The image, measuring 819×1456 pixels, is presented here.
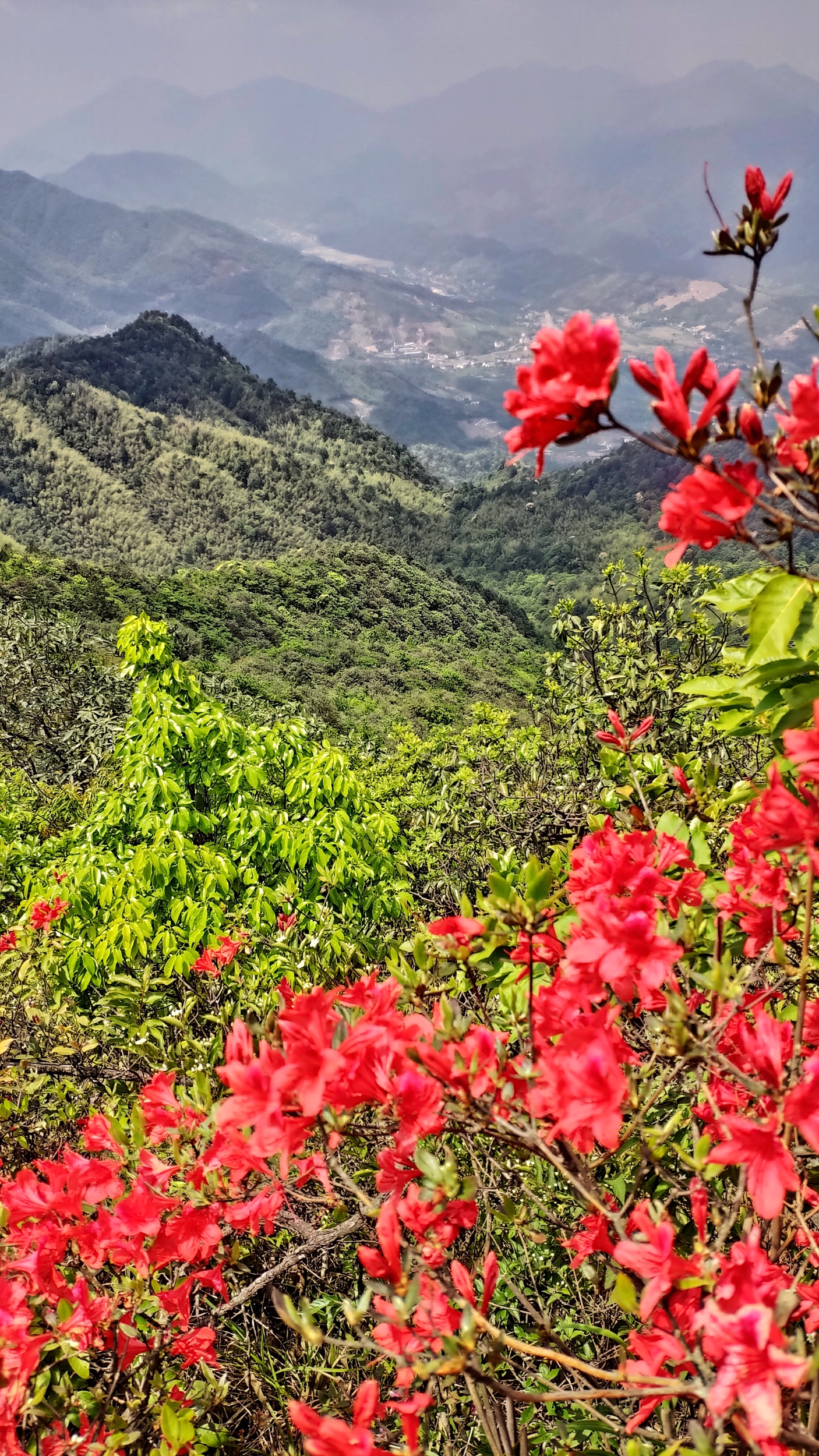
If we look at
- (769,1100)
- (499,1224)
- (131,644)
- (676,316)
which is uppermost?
(676,316)

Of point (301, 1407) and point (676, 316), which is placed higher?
point (676, 316)

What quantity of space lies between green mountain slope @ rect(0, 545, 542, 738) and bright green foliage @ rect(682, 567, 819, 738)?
16329mm

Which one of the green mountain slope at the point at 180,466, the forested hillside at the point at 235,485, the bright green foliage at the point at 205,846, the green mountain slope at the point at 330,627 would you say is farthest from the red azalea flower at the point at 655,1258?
the green mountain slope at the point at 180,466

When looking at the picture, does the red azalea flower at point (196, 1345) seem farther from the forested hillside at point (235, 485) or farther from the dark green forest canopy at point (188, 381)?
the dark green forest canopy at point (188, 381)

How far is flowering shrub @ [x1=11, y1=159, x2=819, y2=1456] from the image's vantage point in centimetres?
67

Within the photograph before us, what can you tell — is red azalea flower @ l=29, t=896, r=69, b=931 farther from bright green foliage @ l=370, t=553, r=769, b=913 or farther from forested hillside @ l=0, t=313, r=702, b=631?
forested hillside @ l=0, t=313, r=702, b=631

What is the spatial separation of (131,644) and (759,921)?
3.08 metres

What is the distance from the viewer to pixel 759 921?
0.98m

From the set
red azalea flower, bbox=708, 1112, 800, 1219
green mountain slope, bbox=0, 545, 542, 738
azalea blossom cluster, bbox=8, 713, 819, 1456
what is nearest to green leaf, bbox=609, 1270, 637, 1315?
azalea blossom cluster, bbox=8, 713, 819, 1456

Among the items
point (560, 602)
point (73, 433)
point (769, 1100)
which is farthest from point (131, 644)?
point (73, 433)

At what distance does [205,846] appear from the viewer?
324 centimetres

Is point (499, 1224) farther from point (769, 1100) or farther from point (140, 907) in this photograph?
point (140, 907)

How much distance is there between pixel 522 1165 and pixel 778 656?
2.94ft

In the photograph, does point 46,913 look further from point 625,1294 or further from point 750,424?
point 750,424
